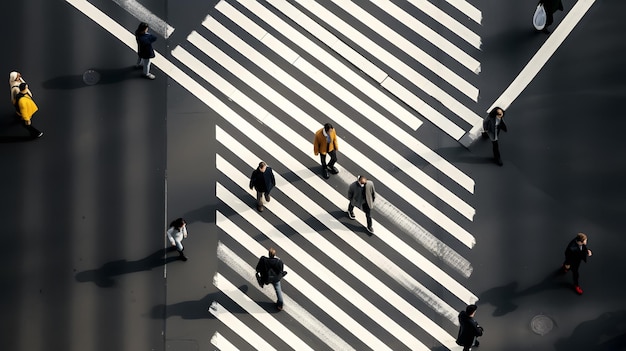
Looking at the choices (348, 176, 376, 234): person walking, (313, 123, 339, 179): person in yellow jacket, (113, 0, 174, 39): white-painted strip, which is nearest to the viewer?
(348, 176, 376, 234): person walking

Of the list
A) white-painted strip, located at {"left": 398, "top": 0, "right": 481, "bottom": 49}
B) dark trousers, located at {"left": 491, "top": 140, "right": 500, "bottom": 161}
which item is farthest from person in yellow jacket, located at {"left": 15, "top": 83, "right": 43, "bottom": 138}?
dark trousers, located at {"left": 491, "top": 140, "right": 500, "bottom": 161}

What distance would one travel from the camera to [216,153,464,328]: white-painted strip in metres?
22.7

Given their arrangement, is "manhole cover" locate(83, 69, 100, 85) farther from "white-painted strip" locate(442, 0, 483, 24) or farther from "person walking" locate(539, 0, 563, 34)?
"person walking" locate(539, 0, 563, 34)

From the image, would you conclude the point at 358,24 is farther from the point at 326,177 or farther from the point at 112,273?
the point at 112,273

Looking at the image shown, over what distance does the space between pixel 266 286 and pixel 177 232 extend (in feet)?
8.40

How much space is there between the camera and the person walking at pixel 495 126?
2328 centimetres

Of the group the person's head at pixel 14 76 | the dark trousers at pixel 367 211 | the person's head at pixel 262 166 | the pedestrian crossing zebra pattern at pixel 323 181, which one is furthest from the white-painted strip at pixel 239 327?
the person's head at pixel 14 76

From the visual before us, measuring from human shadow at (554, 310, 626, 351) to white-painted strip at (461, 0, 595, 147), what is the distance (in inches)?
216

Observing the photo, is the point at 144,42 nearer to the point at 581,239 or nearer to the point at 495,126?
the point at 495,126

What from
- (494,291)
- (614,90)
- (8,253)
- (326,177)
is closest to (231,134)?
(326,177)

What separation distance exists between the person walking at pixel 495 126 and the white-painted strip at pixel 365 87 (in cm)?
95

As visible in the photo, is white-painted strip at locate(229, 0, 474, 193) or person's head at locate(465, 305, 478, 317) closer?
person's head at locate(465, 305, 478, 317)

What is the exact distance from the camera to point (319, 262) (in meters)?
23.2

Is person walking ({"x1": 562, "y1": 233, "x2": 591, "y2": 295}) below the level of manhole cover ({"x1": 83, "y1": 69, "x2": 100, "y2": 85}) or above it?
below
